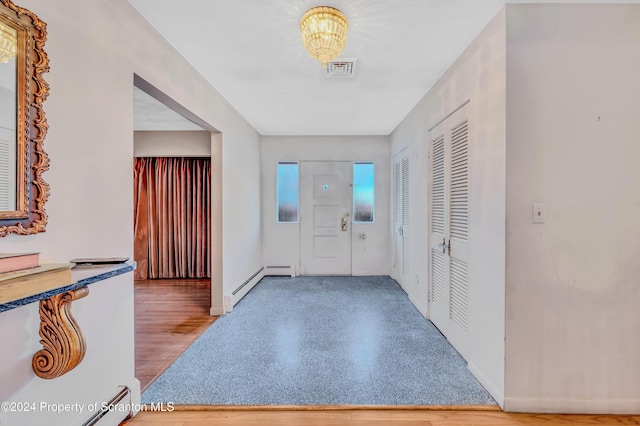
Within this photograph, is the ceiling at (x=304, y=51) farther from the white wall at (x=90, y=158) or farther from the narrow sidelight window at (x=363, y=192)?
the narrow sidelight window at (x=363, y=192)

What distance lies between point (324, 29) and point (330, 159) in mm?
3118

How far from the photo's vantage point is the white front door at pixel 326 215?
15.7ft

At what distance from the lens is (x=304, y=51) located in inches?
84.1

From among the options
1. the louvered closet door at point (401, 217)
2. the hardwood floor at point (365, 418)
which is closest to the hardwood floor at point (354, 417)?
the hardwood floor at point (365, 418)

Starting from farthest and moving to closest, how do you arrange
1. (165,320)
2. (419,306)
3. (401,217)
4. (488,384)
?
1. (401,217)
2. (419,306)
3. (165,320)
4. (488,384)

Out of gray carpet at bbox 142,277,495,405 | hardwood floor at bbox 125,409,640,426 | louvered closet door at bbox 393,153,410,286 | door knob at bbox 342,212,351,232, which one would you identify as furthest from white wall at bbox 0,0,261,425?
door knob at bbox 342,212,351,232

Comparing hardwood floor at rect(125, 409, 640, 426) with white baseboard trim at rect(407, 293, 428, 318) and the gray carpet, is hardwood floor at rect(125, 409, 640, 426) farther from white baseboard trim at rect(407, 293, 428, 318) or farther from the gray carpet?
white baseboard trim at rect(407, 293, 428, 318)

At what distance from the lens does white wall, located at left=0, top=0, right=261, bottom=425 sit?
117cm

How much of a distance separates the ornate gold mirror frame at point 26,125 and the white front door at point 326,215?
373 centimetres

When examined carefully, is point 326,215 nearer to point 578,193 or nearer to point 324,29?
point 324,29

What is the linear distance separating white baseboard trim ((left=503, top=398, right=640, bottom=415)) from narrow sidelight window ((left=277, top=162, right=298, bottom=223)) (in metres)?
3.70

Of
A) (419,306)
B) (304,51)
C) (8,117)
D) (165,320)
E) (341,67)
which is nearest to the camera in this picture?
(8,117)

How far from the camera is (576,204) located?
1.63 meters

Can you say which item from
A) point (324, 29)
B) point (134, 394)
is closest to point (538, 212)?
point (324, 29)
